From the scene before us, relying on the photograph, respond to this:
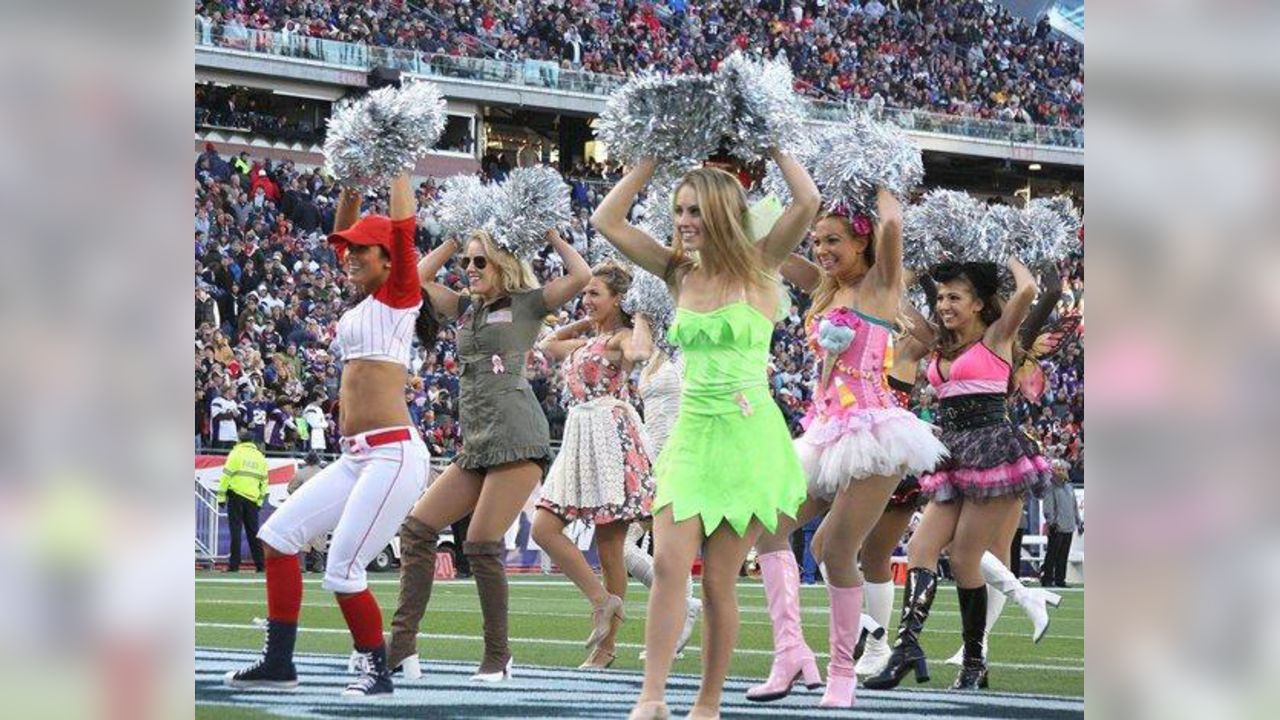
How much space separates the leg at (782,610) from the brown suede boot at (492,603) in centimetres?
112

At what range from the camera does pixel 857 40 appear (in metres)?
47.9

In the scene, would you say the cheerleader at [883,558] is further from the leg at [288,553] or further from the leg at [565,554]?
the leg at [288,553]

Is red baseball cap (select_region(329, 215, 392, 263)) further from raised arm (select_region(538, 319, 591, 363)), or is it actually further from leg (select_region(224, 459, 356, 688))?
raised arm (select_region(538, 319, 591, 363))

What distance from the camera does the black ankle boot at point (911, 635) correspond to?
7742 millimetres

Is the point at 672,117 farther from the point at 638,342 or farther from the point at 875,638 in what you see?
the point at 638,342

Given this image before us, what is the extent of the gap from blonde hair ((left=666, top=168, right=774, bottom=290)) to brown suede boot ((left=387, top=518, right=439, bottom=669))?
7.86 feet

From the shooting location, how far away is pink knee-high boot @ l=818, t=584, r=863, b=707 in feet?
22.1

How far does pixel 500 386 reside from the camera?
7.98 meters

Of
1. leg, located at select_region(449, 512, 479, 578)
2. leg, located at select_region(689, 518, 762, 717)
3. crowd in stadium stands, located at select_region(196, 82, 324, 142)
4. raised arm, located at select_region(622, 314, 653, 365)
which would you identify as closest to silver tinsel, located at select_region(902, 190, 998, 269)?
raised arm, located at select_region(622, 314, 653, 365)

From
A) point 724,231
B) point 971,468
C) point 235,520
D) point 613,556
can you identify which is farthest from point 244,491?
point 724,231

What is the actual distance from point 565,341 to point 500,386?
2.50 metres
